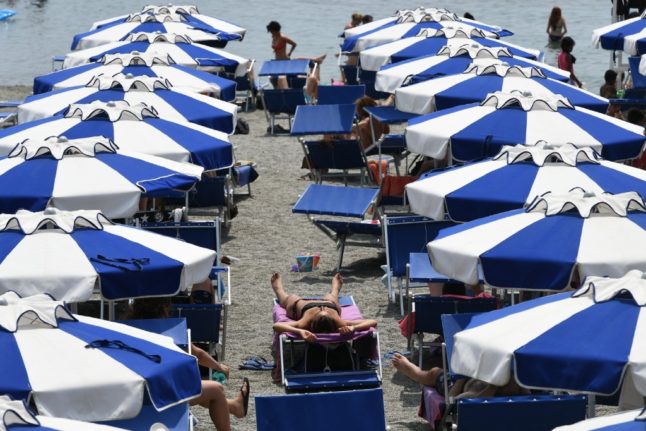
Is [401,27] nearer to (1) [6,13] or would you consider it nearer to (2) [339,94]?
(2) [339,94]

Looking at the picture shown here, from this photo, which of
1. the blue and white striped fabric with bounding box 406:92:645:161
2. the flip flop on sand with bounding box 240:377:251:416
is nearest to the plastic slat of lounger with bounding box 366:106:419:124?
the blue and white striped fabric with bounding box 406:92:645:161

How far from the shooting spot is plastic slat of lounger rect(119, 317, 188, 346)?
8734 mm

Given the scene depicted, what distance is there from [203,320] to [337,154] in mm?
6406

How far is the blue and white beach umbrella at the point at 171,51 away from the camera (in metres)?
17.9

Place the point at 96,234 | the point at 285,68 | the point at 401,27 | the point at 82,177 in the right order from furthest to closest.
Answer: the point at 285,68 → the point at 401,27 → the point at 82,177 → the point at 96,234

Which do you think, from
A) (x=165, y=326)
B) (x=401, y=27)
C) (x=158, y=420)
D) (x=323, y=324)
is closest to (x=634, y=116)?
(x=401, y=27)

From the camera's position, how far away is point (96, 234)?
8.43 m

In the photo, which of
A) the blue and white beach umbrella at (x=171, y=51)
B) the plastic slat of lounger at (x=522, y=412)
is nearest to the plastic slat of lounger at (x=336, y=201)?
the blue and white beach umbrella at (x=171, y=51)

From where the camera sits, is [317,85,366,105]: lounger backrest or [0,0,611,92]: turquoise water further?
[0,0,611,92]: turquoise water

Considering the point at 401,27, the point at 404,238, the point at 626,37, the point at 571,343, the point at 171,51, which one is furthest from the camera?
the point at 401,27

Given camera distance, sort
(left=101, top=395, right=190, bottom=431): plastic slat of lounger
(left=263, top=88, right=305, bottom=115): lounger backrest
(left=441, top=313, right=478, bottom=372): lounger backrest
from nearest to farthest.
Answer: (left=101, top=395, right=190, bottom=431): plastic slat of lounger → (left=441, top=313, right=478, bottom=372): lounger backrest → (left=263, top=88, right=305, bottom=115): lounger backrest

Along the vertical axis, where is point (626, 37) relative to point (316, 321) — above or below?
above

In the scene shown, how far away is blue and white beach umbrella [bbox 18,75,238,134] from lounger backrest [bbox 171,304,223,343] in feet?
12.0

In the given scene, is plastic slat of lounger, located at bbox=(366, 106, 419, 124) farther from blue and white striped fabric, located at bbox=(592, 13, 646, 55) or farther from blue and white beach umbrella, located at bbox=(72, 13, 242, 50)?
blue and white beach umbrella, located at bbox=(72, 13, 242, 50)
